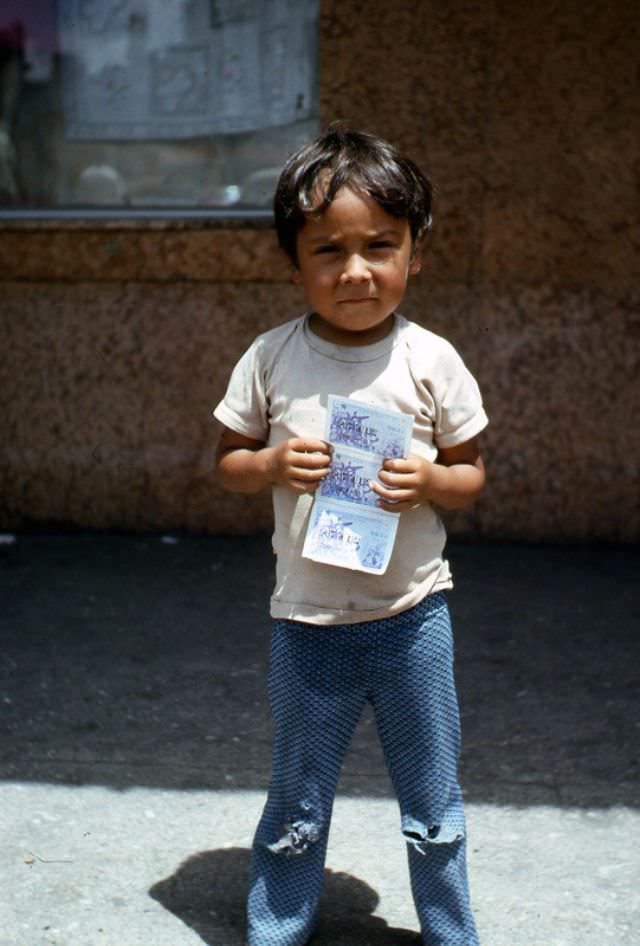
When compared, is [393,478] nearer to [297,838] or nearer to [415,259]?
[415,259]

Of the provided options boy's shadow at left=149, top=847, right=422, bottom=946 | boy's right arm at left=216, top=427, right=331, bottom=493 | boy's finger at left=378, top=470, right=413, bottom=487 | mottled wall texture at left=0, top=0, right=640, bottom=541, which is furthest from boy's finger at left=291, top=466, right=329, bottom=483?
mottled wall texture at left=0, top=0, right=640, bottom=541

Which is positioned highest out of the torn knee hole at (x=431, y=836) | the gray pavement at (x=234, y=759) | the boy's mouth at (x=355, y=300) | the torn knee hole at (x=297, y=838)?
the boy's mouth at (x=355, y=300)

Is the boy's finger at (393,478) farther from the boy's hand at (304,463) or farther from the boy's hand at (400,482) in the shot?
the boy's hand at (304,463)

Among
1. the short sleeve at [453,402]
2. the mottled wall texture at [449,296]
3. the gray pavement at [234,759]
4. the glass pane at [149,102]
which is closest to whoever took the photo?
the short sleeve at [453,402]

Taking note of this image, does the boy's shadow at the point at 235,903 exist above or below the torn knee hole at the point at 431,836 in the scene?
below

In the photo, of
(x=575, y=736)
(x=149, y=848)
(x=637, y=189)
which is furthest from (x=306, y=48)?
(x=149, y=848)

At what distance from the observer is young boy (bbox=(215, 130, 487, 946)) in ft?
8.07

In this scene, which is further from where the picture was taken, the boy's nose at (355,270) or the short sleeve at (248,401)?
the short sleeve at (248,401)

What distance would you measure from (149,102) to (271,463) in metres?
3.64

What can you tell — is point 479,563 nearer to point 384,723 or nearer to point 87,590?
point 87,590

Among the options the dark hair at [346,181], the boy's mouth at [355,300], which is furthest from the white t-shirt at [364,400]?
the dark hair at [346,181]

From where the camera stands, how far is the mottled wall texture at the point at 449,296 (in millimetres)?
5285

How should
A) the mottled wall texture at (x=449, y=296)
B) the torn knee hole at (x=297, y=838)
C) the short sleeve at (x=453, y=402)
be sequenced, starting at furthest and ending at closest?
the mottled wall texture at (x=449, y=296), the torn knee hole at (x=297, y=838), the short sleeve at (x=453, y=402)

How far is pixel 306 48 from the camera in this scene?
555cm
